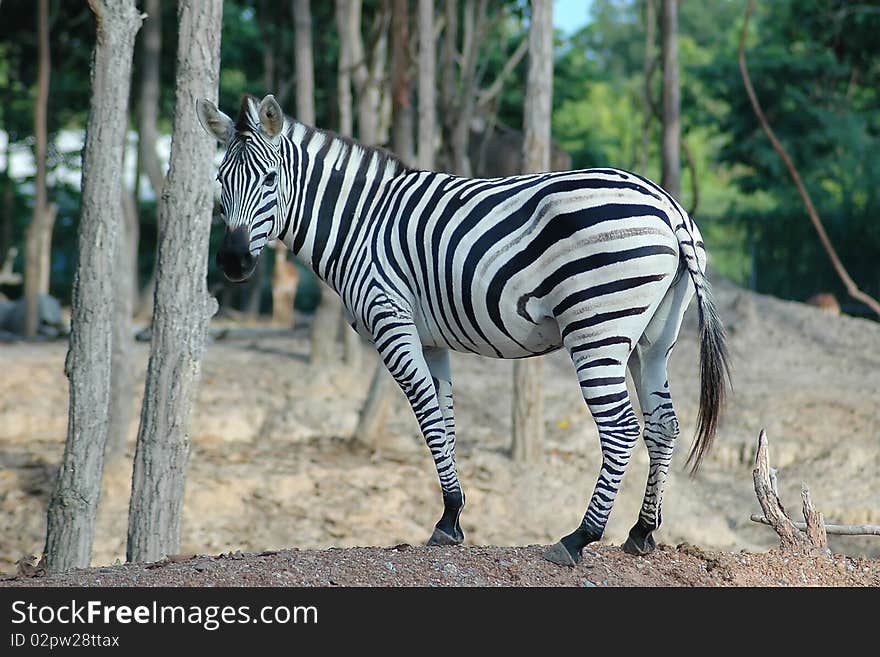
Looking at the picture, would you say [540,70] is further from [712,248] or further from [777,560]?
[712,248]

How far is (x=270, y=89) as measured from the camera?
58.4ft

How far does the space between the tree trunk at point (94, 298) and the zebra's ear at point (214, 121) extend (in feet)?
3.60

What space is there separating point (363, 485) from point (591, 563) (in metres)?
5.26

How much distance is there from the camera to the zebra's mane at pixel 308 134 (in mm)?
5254

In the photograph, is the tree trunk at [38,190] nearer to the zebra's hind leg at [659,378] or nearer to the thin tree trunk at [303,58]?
the thin tree trunk at [303,58]

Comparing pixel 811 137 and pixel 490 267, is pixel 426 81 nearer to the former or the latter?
pixel 490 267

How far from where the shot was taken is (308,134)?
17.9 ft

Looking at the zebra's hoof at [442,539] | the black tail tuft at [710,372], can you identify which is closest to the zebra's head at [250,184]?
the zebra's hoof at [442,539]

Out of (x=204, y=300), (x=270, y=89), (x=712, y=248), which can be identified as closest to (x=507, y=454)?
(x=204, y=300)

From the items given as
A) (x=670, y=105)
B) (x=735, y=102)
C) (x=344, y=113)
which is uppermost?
(x=735, y=102)

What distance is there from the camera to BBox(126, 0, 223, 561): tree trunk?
6234 mm

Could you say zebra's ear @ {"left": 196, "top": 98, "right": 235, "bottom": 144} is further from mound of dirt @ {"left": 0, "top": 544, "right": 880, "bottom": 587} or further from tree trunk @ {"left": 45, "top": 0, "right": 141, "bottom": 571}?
mound of dirt @ {"left": 0, "top": 544, "right": 880, "bottom": 587}

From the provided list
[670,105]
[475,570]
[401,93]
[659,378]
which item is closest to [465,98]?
[401,93]

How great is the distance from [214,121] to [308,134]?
0.48m
